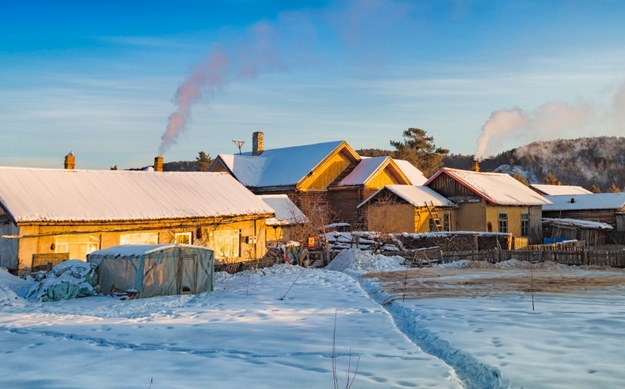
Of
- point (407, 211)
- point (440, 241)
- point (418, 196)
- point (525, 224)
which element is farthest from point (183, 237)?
point (525, 224)

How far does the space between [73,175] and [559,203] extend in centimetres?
3766

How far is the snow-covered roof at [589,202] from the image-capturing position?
42.0 m

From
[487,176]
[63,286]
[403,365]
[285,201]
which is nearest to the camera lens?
[403,365]

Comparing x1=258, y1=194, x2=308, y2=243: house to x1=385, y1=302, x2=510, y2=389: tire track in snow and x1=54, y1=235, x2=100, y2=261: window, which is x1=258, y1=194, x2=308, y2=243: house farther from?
x1=385, y1=302, x2=510, y2=389: tire track in snow

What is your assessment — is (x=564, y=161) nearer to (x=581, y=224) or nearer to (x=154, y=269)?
(x=581, y=224)

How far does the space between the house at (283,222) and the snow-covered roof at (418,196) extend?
5310 mm

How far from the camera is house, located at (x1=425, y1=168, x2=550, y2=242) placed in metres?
36.8

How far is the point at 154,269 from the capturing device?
18.5m

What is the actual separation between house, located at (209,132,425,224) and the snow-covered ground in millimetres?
23288

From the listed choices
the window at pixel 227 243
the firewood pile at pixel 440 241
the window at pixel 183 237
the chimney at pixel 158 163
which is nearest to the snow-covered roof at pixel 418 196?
the firewood pile at pixel 440 241

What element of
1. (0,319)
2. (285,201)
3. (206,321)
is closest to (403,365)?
(206,321)

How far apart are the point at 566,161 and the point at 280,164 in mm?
112636

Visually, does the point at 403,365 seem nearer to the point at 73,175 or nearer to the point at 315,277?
the point at 315,277

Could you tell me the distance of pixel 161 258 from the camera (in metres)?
18.7
